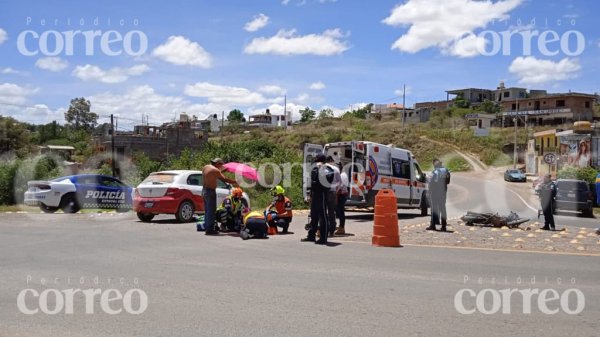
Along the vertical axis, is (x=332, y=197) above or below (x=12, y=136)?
below

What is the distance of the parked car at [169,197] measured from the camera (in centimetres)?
1659

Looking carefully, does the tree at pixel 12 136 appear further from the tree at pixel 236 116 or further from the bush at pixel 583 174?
the tree at pixel 236 116

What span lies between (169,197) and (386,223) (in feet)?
24.0

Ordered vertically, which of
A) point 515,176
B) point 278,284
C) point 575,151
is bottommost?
point 278,284

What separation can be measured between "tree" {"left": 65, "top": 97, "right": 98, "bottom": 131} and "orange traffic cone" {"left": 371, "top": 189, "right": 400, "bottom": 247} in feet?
304

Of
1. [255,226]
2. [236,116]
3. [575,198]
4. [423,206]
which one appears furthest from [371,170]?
[236,116]

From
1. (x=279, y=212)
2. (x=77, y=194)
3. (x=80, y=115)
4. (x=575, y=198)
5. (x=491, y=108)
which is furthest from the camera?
(x=491, y=108)

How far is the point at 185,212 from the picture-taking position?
55.6 ft

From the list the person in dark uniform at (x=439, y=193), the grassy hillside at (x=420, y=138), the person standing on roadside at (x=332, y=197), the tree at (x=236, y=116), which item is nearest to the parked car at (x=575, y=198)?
the person in dark uniform at (x=439, y=193)

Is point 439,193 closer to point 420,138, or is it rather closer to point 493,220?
point 493,220

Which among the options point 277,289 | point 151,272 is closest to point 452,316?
point 277,289

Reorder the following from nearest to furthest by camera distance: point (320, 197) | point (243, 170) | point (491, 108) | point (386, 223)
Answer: point (386, 223) → point (320, 197) → point (243, 170) → point (491, 108)

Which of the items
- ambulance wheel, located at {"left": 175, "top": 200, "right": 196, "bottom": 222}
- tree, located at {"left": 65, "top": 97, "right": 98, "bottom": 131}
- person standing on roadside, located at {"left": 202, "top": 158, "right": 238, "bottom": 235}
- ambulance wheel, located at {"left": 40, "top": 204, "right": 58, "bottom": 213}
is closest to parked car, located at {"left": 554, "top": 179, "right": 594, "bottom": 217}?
ambulance wheel, located at {"left": 175, "top": 200, "right": 196, "bottom": 222}

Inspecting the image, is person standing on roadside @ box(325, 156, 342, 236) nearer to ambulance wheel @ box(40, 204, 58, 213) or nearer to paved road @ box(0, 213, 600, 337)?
paved road @ box(0, 213, 600, 337)
